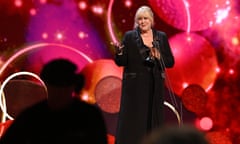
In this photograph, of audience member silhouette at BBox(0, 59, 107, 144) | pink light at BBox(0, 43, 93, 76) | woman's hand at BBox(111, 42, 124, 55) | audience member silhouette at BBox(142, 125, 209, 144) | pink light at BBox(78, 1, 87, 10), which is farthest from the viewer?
pink light at BBox(78, 1, 87, 10)

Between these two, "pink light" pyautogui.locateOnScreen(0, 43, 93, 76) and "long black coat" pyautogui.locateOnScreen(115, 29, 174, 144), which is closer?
"long black coat" pyautogui.locateOnScreen(115, 29, 174, 144)

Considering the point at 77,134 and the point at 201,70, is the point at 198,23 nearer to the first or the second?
the point at 201,70

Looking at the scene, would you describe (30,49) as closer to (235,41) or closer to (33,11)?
(33,11)

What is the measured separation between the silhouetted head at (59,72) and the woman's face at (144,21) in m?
1.64

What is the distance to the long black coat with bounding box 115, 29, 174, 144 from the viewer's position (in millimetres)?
3910

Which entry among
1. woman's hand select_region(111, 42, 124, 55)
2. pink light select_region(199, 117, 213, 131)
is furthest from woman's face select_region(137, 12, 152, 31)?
pink light select_region(199, 117, 213, 131)

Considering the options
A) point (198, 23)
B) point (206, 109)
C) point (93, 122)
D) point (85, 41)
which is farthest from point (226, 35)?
point (93, 122)

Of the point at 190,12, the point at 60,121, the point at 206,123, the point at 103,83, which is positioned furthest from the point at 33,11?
the point at 60,121

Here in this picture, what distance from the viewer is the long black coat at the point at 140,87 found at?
391 centimetres

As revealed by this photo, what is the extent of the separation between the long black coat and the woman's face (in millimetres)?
84

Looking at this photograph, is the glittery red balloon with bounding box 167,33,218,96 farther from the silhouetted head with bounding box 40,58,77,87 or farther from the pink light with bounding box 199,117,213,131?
the silhouetted head with bounding box 40,58,77,87

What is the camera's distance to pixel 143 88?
3.98 m

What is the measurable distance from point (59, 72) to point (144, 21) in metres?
1.70

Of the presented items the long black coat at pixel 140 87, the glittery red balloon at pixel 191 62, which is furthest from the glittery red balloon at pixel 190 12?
the long black coat at pixel 140 87
